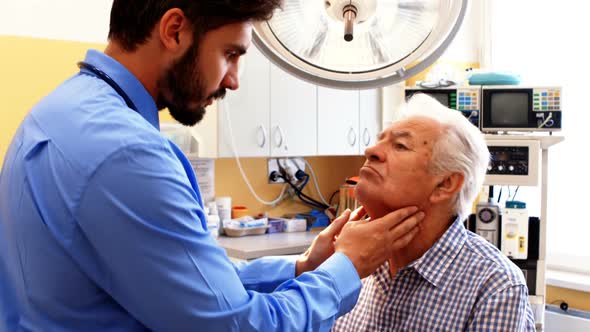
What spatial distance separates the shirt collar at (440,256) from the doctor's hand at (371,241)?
118 mm

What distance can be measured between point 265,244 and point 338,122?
1.05 metres

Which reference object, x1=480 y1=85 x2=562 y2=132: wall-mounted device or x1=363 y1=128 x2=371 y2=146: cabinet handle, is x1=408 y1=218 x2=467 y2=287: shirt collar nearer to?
x1=480 y1=85 x2=562 y2=132: wall-mounted device

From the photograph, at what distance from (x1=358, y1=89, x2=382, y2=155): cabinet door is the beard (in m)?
2.94

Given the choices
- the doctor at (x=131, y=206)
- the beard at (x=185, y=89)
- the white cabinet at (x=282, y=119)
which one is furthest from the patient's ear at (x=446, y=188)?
the white cabinet at (x=282, y=119)

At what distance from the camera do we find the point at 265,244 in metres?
3.37

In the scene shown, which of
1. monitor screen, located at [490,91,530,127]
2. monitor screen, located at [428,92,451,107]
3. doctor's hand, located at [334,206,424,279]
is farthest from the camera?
monitor screen, located at [428,92,451,107]

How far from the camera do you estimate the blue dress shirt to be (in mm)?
939

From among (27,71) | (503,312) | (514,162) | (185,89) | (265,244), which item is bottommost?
(265,244)

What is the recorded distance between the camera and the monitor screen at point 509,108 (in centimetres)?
285

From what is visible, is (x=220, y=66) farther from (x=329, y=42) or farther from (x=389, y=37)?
(x=389, y=37)

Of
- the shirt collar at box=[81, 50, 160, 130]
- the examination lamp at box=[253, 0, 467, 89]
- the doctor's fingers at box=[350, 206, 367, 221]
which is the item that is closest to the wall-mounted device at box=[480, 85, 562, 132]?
the doctor's fingers at box=[350, 206, 367, 221]

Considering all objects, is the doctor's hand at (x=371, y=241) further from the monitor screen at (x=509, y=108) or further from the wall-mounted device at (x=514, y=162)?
the monitor screen at (x=509, y=108)

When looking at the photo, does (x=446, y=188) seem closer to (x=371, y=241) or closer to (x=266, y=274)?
(x=371, y=241)

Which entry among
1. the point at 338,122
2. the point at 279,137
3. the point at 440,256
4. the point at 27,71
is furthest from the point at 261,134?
the point at 440,256
